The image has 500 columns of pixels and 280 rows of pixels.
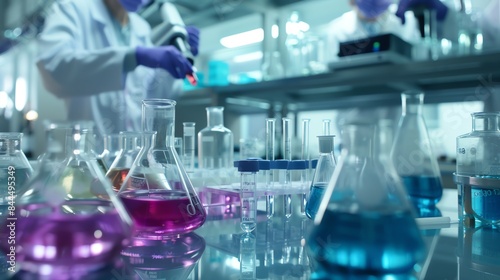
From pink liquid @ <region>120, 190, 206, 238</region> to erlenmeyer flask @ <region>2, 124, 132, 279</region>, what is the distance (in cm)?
10

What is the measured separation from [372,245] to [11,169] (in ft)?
1.84

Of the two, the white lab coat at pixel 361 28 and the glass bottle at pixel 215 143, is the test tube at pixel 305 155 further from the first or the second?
the white lab coat at pixel 361 28

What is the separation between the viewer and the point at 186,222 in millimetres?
609

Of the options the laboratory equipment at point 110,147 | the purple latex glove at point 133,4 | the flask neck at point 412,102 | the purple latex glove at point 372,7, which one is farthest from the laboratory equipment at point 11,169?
the purple latex glove at point 372,7

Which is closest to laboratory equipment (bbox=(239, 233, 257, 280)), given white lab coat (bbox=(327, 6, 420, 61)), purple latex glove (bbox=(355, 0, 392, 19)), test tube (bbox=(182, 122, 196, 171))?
test tube (bbox=(182, 122, 196, 171))

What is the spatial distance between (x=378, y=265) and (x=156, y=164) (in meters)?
0.40

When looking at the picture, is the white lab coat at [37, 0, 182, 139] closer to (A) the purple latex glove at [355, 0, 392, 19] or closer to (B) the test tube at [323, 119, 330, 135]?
(B) the test tube at [323, 119, 330, 135]

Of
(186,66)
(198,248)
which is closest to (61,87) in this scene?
(186,66)

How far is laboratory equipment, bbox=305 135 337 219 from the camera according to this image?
0.71 meters

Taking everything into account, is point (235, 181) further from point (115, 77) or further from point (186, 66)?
point (115, 77)

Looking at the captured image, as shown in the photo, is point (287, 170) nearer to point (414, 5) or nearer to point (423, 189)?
point (423, 189)

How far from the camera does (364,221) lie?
0.40 meters

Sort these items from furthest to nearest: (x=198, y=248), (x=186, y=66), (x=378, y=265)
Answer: (x=186, y=66), (x=198, y=248), (x=378, y=265)

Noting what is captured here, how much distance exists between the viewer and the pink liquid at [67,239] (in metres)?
0.39
